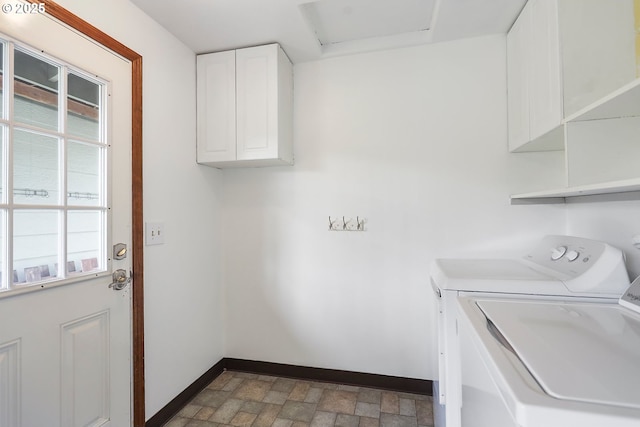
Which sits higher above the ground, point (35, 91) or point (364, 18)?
point (364, 18)

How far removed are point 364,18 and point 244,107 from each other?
0.98 meters

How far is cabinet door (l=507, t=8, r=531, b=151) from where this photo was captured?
157cm

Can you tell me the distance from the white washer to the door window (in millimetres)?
1666

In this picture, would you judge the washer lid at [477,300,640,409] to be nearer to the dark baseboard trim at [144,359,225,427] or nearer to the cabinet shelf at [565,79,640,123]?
the cabinet shelf at [565,79,640,123]

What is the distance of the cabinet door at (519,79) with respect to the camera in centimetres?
157

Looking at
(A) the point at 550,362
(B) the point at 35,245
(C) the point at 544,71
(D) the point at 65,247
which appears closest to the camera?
(A) the point at 550,362

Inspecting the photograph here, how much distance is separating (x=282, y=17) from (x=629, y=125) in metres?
1.77

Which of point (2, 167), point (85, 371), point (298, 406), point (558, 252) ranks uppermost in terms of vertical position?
point (2, 167)

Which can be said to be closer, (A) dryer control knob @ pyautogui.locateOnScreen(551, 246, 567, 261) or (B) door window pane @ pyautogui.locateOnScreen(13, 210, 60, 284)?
(B) door window pane @ pyautogui.locateOnScreen(13, 210, 60, 284)

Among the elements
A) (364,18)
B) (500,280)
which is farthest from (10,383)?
(364,18)

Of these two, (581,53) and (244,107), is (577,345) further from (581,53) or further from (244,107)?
(244,107)

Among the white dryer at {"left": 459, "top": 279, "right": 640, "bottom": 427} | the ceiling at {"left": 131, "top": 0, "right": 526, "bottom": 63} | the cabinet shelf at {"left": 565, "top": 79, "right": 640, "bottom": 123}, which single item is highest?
the ceiling at {"left": 131, "top": 0, "right": 526, "bottom": 63}

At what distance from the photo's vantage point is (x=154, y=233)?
66.0 inches

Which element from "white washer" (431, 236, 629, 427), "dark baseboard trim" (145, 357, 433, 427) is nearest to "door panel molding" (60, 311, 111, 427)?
"dark baseboard trim" (145, 357, 433, 427)
